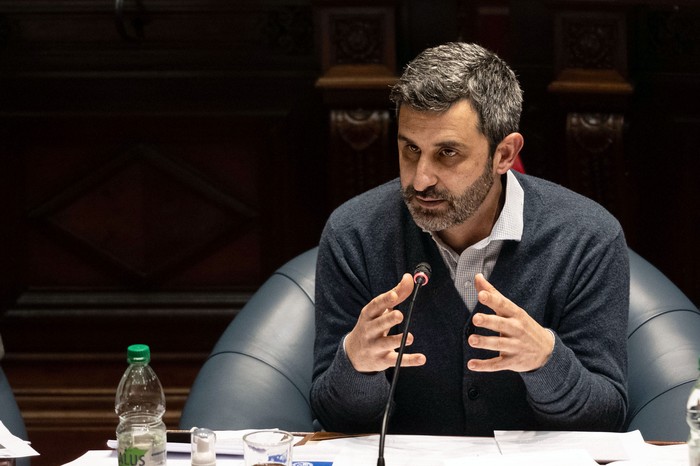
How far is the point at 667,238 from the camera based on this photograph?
3.55 metres

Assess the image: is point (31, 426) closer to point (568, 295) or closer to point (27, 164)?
point (27, 164)

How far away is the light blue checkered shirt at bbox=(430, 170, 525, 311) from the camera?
206 cm

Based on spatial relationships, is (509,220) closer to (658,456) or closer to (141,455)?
(658,456)

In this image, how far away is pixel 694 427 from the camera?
161 centimetres

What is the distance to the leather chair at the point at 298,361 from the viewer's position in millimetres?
2217

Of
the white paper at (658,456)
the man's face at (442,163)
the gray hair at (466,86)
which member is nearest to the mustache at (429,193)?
the man's face at (442,163)

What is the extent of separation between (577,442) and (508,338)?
7.7 inches

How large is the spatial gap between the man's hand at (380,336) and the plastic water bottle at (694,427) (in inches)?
15.1

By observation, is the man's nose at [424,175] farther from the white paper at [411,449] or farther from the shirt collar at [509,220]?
the white paper at [411,449]

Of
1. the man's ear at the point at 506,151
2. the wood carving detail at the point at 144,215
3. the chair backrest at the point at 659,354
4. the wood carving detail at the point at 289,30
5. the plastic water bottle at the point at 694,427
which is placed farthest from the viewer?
the wood carving detail at the point at 144,215

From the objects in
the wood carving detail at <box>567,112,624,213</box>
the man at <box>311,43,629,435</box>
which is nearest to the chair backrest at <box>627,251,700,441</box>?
the man at <box>311,43,629,435</box>

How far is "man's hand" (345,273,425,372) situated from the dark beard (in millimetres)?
260

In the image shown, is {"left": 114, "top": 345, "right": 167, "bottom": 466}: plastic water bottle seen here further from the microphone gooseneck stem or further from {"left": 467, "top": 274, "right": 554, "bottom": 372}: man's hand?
{"left": 467, "top": 274, "right": 554, "bottom": 372}: man's hand

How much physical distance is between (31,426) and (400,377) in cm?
181
